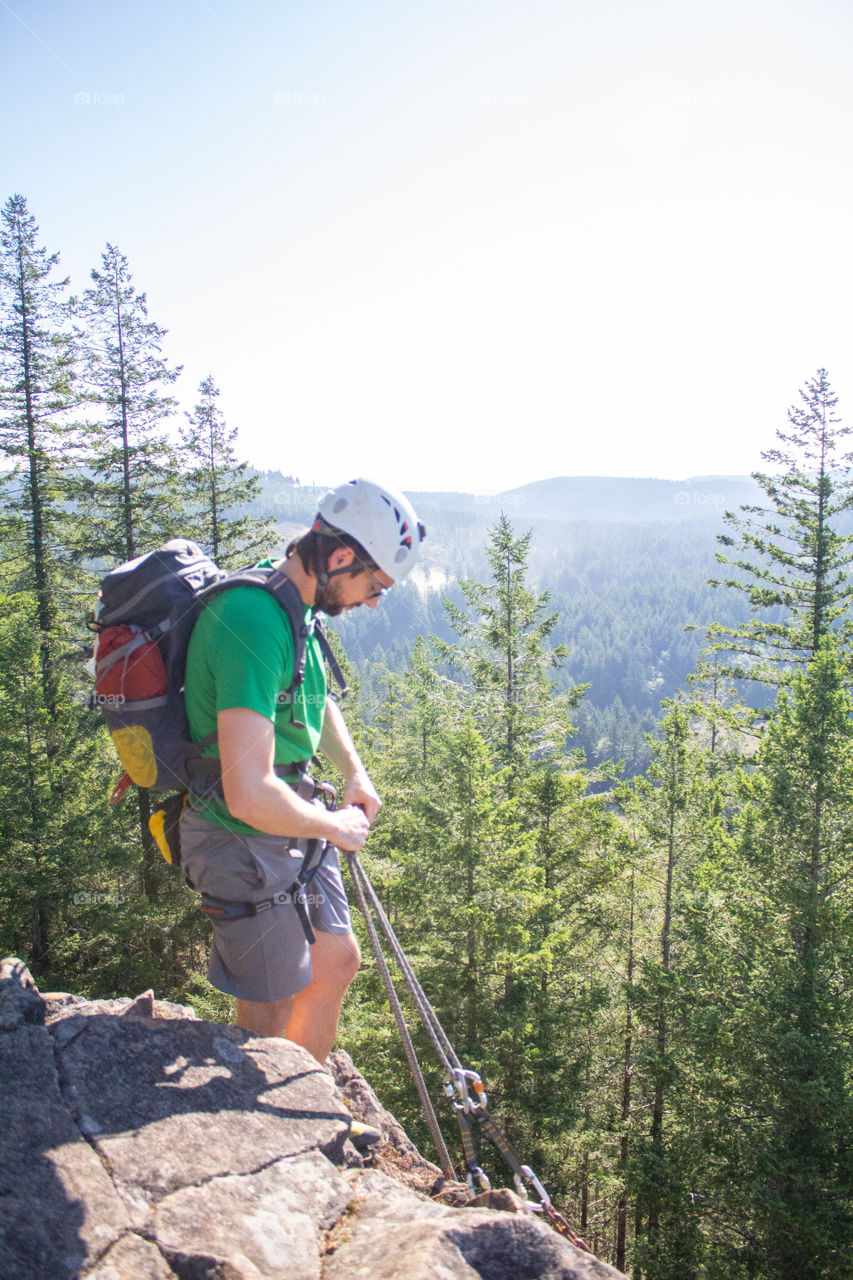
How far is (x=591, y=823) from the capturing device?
57.2ft

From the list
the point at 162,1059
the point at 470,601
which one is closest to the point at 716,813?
the point at 470,601

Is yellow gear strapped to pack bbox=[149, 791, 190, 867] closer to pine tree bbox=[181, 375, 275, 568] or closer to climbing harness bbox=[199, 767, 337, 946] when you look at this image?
climbing harness bbox=[199, 767, 337, 946]

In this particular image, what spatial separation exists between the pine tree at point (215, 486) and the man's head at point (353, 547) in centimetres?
1630

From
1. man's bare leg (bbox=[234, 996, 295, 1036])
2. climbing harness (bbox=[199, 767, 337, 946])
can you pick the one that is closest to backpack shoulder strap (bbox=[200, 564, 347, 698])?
climbing harness (bbox=[199, 767, 337, 946])

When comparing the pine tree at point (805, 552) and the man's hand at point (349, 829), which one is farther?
the pine tree at point (805, 552)

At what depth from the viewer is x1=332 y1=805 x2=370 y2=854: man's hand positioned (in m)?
2.69

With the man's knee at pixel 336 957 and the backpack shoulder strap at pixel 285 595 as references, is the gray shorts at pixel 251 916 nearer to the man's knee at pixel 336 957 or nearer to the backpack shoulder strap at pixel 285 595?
the man's knee at pixel 336 957

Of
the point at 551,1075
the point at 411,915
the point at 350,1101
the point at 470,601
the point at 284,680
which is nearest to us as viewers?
the point at 284,680

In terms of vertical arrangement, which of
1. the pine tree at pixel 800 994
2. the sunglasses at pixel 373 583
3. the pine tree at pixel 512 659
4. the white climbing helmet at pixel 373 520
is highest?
the white climbing helmet at pixel 373 520

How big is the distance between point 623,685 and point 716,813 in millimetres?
172424

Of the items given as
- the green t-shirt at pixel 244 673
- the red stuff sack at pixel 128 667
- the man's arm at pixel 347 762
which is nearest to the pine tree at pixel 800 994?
the man's arm at pixel 347 762

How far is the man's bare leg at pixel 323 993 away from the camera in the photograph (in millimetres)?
3172

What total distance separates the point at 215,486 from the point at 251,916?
1759cm

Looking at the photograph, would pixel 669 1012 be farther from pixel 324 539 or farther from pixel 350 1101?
pixel 324 539
